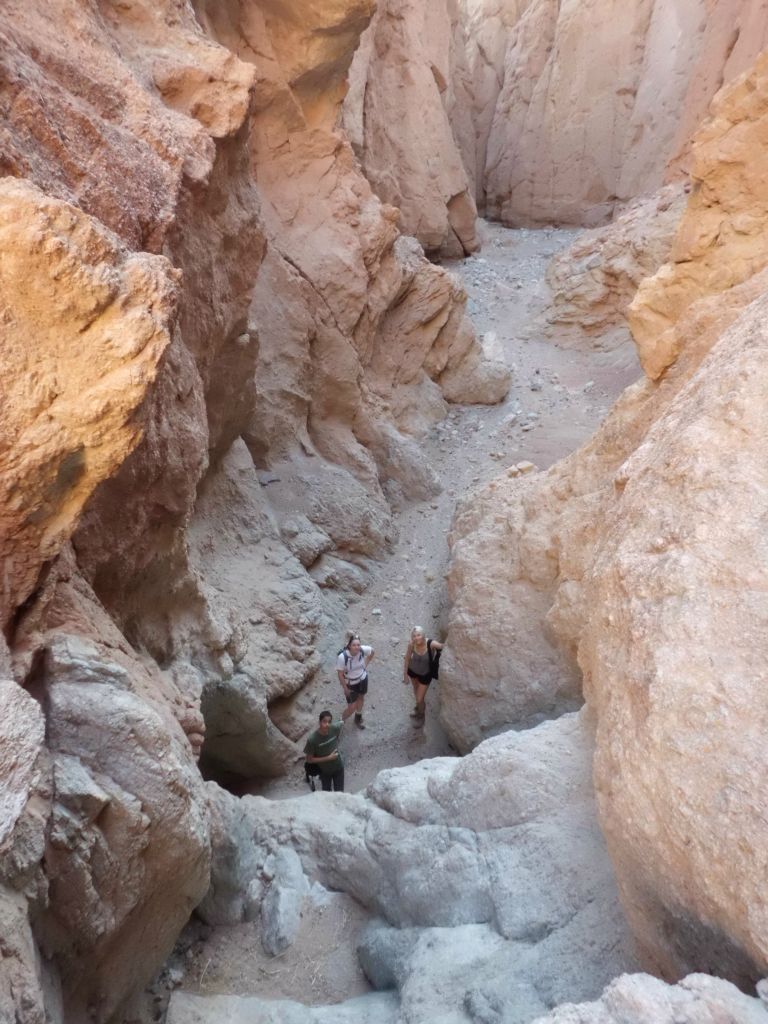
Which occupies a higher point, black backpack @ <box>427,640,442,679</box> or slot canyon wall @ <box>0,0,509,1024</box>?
slot canyon wall @ <box>0,0,509,1024</box>

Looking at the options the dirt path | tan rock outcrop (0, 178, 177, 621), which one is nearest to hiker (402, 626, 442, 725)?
the dirt path

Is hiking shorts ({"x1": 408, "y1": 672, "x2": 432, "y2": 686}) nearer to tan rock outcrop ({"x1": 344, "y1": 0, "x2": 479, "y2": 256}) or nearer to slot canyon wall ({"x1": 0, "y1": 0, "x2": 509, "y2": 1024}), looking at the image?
slot canyon wall ({"x1": 0, "y1": 0, "x2": 509, "y2": 1024})

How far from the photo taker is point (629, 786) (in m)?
2.65

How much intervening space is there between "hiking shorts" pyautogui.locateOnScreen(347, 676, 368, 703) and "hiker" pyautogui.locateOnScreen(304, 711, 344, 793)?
2.66 feet

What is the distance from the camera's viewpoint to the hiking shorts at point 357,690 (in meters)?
6.81

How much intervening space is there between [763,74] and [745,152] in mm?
618

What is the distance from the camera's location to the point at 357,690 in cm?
685

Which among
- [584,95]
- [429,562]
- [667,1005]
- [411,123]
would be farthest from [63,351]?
[584,95]

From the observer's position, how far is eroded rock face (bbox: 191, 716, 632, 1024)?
3.01 metres

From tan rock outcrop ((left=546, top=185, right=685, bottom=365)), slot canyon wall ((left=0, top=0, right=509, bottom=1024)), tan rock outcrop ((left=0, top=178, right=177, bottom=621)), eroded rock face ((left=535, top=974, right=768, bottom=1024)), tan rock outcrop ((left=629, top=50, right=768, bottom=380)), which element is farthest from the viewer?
tan rock outcrop ((left=546, top=185, right=685, bottom=365))

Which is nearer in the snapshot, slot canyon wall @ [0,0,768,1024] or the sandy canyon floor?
slot canyon wall @ [0,0,768,1024]

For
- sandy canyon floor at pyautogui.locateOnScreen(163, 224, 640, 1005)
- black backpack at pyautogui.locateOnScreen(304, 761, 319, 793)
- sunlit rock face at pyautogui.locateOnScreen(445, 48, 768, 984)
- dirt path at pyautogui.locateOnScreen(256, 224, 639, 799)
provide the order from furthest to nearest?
1. dirt path at pyautogui.locateOnScreen(256, 224, 639, 799)
2. black backpack at pyautogui.locateOnScreen(304, 761, 319, 793)
3. sandy canyon floor at pyautogui.locateOnScreen(163, 224, 640, 1005)
4. sunlit rock face at pyautogui.locateOnScreen(445, 48, 768, 984)

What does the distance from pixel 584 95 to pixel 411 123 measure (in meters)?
5.24

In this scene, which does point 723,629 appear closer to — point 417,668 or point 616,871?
point 616,871
